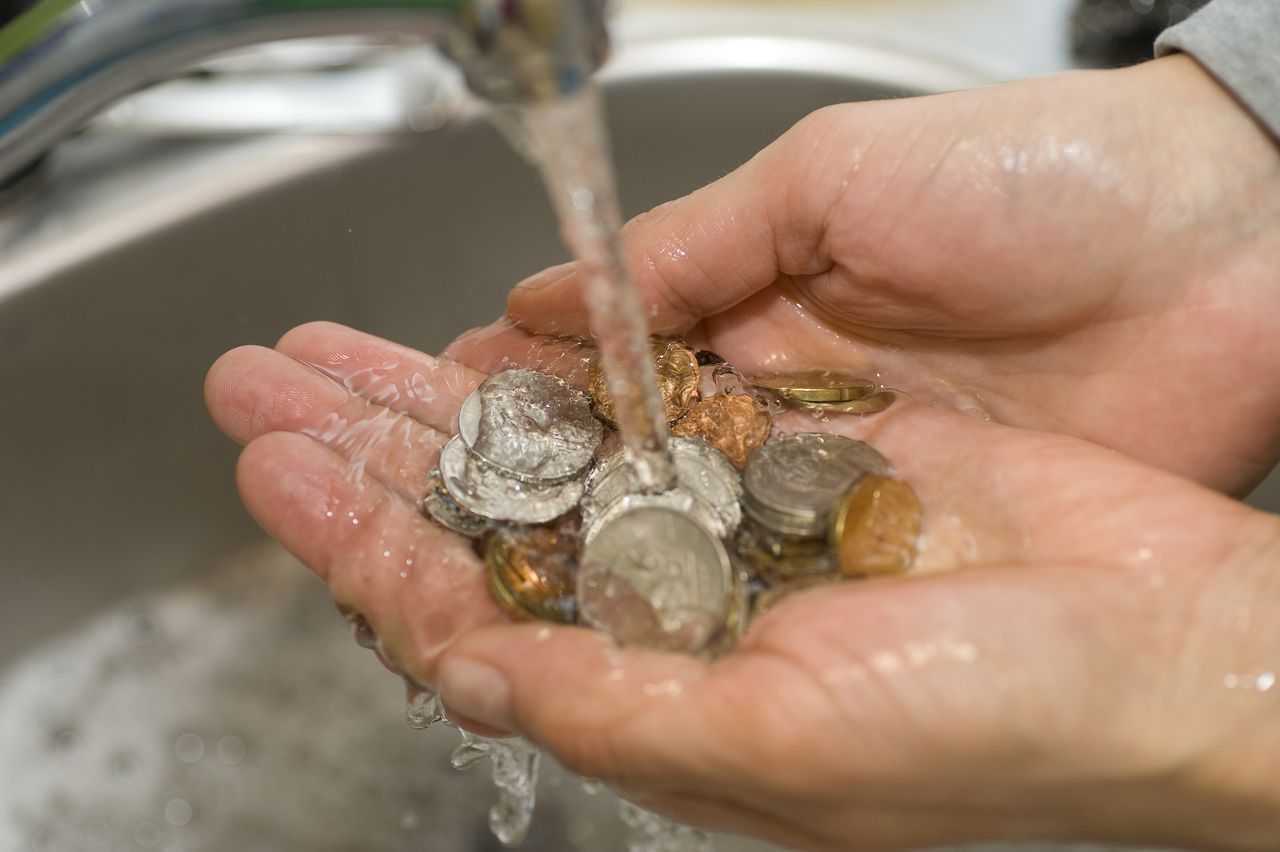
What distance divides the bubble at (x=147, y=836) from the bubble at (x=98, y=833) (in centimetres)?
3

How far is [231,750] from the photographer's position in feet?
4.24

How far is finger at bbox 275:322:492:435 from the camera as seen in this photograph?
1.01 metres

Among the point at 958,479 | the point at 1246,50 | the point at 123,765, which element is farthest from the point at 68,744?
the point at 1246,50

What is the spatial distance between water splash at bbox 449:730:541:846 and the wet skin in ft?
0.51

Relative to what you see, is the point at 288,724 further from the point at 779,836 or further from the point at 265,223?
the point at 779,836

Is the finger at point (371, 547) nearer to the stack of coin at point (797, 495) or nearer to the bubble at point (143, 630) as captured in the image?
Result: the stack of coin at point (797, 495)

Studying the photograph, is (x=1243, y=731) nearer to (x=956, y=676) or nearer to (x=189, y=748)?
(x=956, y=676)

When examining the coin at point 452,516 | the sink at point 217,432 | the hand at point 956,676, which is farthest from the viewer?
the sink at point 217,432

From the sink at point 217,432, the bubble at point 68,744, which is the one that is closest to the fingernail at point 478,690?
the sink at point 217,432

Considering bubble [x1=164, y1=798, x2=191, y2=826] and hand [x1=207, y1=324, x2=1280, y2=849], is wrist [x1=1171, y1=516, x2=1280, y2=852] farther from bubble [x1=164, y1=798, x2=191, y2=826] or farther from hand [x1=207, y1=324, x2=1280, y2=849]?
bubble [x1=164, y1=798, x2=191, y2=826]

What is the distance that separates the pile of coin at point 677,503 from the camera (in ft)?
2.64

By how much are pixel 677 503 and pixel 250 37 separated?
50cm

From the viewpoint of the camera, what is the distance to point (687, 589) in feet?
2.62

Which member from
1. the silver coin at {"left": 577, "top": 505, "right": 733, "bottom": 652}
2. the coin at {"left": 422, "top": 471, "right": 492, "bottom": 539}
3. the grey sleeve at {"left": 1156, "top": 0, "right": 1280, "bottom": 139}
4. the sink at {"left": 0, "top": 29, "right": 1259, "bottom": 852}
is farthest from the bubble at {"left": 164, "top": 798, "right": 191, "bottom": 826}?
the grey sleeve at {"left": 1156, "top": 0, "right": 1280, "bottom": 139}
